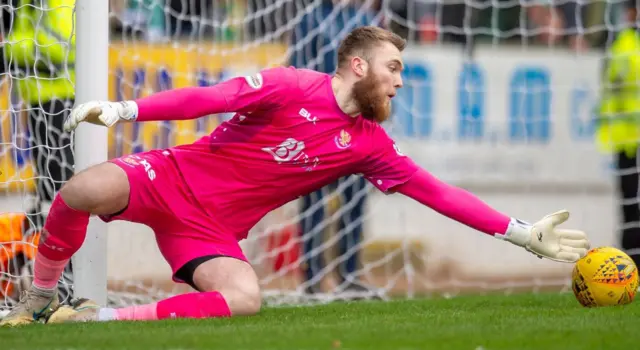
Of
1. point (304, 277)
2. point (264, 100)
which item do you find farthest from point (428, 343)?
point (304, 277)

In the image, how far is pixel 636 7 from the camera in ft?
29.0

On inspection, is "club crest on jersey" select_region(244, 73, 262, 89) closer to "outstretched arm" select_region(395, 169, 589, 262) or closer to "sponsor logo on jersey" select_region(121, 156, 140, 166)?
"sponsor logo on jersey" select_region(121, 156, 140, 166)

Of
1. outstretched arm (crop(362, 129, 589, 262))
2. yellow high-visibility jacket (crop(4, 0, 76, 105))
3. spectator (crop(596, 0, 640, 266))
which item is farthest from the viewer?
spectator (crop(596, 0, 640, 266))

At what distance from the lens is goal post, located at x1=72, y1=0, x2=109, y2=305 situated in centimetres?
530

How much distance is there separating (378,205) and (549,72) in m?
1.83

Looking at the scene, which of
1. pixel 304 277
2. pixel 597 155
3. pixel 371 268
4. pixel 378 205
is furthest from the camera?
pixel 597 155

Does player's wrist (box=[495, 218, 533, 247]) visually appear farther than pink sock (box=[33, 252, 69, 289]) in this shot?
Yes

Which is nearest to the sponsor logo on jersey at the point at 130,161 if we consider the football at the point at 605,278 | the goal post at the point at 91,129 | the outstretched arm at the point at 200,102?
the outstretched arm at the point at 200,102

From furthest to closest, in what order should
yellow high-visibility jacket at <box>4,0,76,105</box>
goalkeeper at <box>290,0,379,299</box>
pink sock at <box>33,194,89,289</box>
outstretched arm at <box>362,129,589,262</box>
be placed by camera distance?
goalkeeper at <box>290,0,379,299</box>
yellow high-visibility jacket at <box>4,0,76,105</box>
outstretched arm at <box>362,129,589,262</box>
pink sock at <box>33,194,89,289</box>

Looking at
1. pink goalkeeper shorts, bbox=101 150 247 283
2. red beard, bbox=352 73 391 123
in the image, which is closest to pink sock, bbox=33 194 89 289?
pink goalkeeper shorts, bbox=101 150 247 283

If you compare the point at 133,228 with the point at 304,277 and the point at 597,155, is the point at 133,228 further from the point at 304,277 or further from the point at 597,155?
the point at 597,155

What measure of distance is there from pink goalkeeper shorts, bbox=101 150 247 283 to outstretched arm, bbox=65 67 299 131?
41 cm

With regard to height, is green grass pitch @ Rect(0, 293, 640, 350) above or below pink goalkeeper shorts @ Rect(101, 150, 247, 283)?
below

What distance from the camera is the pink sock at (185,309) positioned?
4703mm
